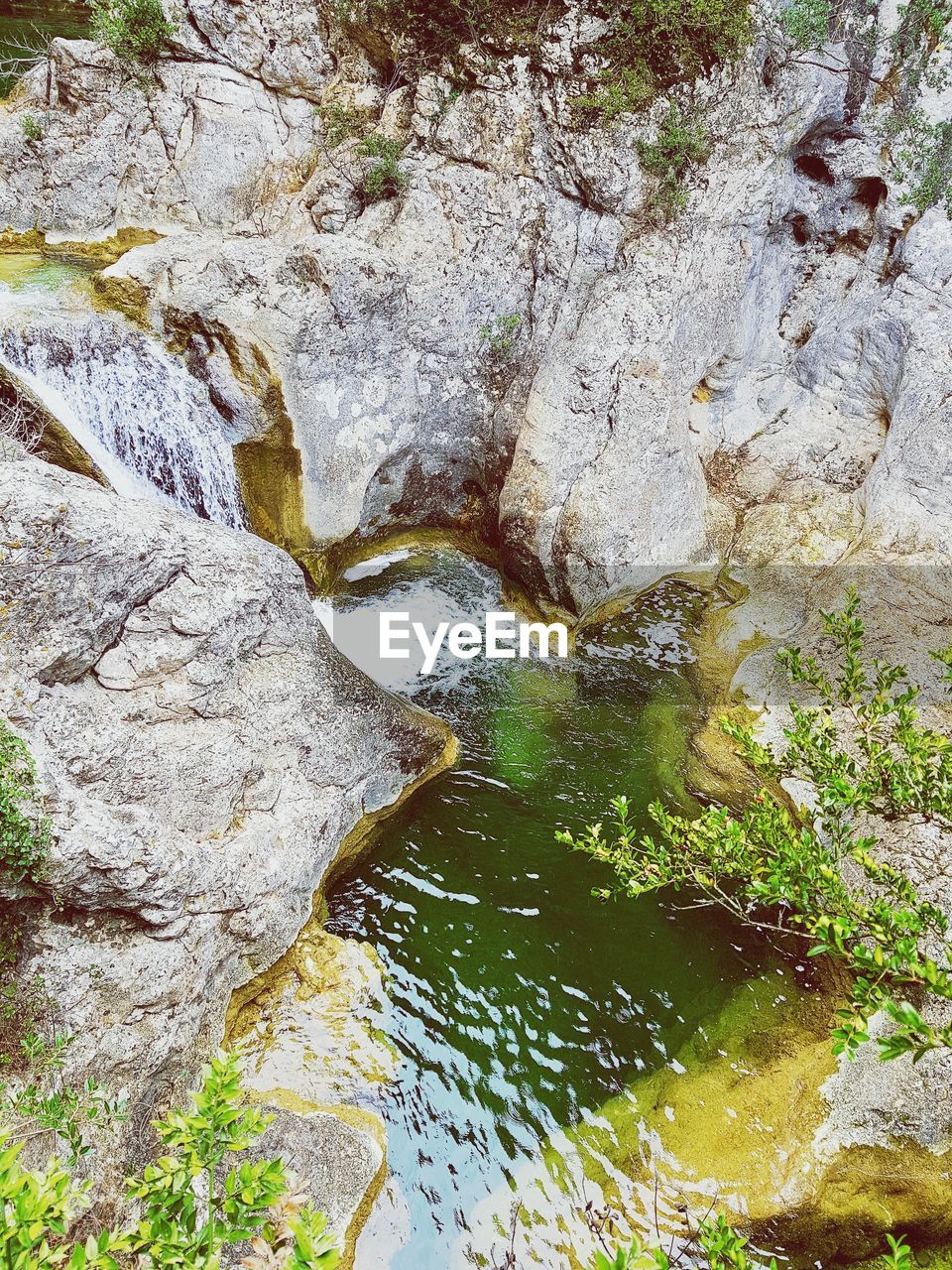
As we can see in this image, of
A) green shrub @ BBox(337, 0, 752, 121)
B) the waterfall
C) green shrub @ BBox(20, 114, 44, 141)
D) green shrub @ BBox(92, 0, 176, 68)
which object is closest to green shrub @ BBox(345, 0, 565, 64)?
green shrub @ BBox(337, 0, 752, 121)

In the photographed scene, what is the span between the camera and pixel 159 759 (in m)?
7.61

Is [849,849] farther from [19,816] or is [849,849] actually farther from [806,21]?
[806,21]

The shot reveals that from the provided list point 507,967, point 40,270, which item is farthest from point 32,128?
point 507,967

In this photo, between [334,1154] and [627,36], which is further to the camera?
[627,36]

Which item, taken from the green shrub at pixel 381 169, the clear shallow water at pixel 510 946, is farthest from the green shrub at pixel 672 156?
the clear shallow water at pixel 510 946

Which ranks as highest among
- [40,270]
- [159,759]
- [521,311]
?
Result: [40,270]

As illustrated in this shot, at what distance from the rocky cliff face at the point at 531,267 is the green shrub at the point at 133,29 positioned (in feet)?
1.15

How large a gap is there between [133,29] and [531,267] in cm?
849

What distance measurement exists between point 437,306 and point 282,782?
8724mm

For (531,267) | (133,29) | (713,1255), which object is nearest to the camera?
(713,1255)

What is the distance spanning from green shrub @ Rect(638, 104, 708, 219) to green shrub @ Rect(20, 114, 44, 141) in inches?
439

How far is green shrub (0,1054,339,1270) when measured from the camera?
8.83 feet

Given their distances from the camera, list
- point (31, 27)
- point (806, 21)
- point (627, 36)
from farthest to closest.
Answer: point (31, 27) → point (806, 21) → point (627, 36)

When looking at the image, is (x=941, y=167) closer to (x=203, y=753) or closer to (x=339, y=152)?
(x=339, y=152)
